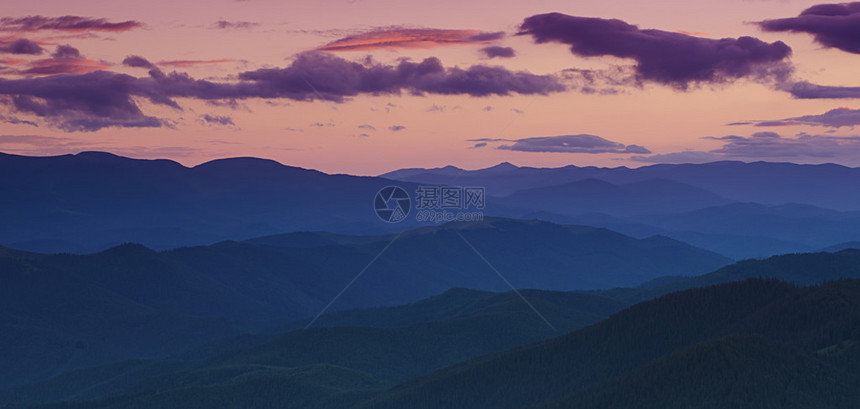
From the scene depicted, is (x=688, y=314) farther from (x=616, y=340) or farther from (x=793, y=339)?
(x=793, y=339)

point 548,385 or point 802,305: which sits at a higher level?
point 802,305

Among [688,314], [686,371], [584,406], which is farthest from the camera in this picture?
[688,314]

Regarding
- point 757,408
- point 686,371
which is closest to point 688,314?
point 686,371

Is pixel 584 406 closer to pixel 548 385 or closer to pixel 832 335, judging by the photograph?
pixel 548 385

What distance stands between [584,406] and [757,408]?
34.2 meters

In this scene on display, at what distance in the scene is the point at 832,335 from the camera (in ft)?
514

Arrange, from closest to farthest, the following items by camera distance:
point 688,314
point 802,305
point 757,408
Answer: point 757,408, point 802,305, point 688,314

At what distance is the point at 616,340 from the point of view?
19975 cm

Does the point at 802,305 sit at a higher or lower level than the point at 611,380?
higher

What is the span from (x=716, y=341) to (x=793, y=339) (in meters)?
20.7

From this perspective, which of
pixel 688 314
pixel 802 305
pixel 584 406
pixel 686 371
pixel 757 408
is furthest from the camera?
pixel 688 314

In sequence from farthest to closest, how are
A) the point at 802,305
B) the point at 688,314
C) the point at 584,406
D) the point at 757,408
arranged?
1. the point at 688,314
2. the point at 802,305
3. the point at 584,406
4. the point at 757,408

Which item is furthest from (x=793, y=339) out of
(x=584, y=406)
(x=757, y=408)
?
(x=584, y=406)

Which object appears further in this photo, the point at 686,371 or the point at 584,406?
the point at 584,406
